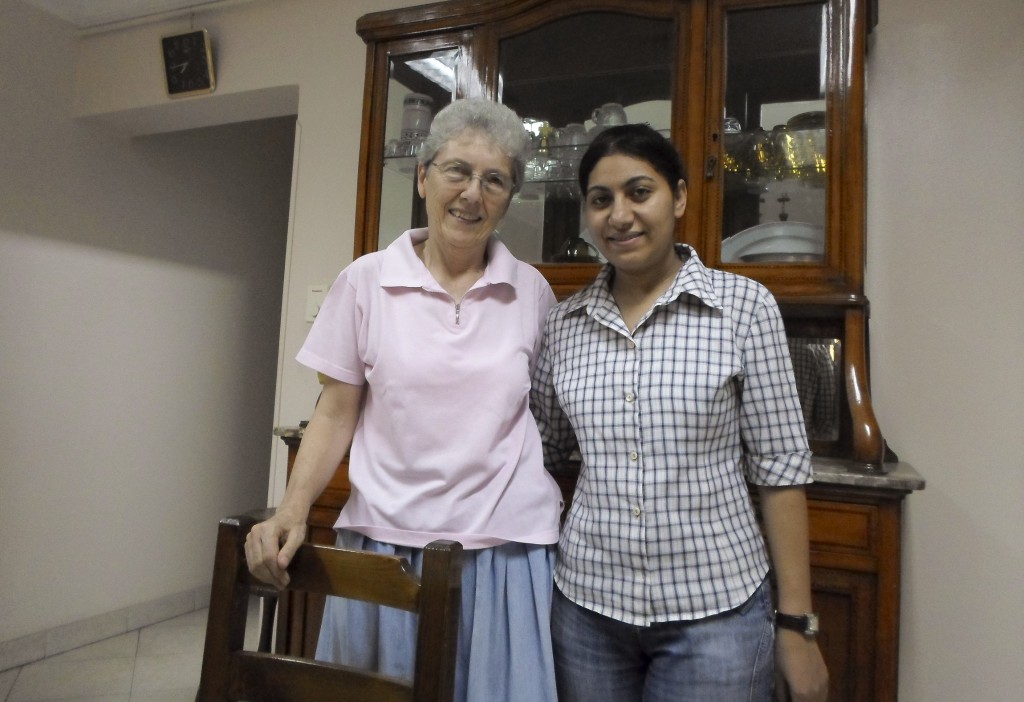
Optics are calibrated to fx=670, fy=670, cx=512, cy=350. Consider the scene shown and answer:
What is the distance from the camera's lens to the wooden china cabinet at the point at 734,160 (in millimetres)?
1137

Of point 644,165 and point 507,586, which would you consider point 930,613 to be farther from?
point 644,165

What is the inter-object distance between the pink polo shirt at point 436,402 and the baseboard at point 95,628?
2.04 metres

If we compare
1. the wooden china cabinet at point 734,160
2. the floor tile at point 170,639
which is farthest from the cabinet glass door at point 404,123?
the floor tile at point 170,639

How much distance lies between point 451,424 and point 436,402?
0.12 ft

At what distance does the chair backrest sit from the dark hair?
1.82 feet

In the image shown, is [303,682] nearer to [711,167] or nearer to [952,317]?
[711,167]

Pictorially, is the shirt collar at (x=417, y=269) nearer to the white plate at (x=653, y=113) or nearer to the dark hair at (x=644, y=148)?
the dark hair at (x=644, y=148)

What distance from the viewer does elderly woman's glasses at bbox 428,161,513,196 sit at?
945 millimetres

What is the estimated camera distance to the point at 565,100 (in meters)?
1.65

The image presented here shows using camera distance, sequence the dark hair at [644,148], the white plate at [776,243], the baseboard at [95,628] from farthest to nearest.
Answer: the baseboard at [95,628] → the white plate at [776,243] → the dark hair at [644,148]

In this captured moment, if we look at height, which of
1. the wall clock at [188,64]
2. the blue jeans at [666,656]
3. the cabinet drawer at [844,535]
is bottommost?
the blue jeans at [666,656]

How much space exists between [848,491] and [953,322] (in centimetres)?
62

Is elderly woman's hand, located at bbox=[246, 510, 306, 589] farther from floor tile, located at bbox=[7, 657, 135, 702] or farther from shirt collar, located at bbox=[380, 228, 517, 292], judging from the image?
floor tile, located at bbox=[7, 657, 135, 702]

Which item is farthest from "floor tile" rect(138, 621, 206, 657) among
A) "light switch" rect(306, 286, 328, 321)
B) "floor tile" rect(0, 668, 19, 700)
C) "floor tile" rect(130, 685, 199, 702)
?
"light switch" rect(306, 286, 328, 321)
